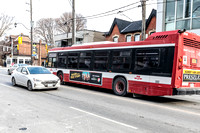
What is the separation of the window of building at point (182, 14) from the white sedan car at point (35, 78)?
12.6 metres

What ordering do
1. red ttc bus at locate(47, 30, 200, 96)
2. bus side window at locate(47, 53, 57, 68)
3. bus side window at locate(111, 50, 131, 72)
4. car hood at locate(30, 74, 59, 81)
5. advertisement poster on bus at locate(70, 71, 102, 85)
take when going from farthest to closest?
1. bus side window at locate(47, 53, 57, 68)
2. advertisement poster on bus at locate(70, 71, 102, 85)
3. car hood at locate(30, 74, 59, 81)
4. bus side window at locate(111, 50, 131, 72)
5. red ttc bus at locate(47, 30, 200, 96)

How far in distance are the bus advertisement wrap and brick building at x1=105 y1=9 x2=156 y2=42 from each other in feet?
56.7

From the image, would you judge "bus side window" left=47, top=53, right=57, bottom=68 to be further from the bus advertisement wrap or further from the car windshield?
the bus advertisement wrap

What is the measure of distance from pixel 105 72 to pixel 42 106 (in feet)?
15.7

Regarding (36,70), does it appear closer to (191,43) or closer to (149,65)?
(149,65)

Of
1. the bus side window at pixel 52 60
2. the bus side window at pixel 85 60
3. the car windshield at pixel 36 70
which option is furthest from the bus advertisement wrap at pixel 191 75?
the bus side window at pixel 52 60

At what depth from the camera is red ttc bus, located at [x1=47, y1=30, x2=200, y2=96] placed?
7.84 metres

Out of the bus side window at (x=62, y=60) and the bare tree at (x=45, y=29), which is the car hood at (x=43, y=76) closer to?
the bus side window at (x=62, y=60)

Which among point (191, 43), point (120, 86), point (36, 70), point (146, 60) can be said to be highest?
point (191, 43)

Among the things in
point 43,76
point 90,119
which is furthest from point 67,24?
point 90,119

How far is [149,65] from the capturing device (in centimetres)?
867

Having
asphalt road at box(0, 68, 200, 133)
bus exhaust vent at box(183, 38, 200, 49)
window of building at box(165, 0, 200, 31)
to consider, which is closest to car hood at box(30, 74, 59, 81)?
asphalt road at box(0, 68, 200, 133)

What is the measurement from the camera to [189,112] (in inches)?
269

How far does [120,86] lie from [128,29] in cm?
2007
